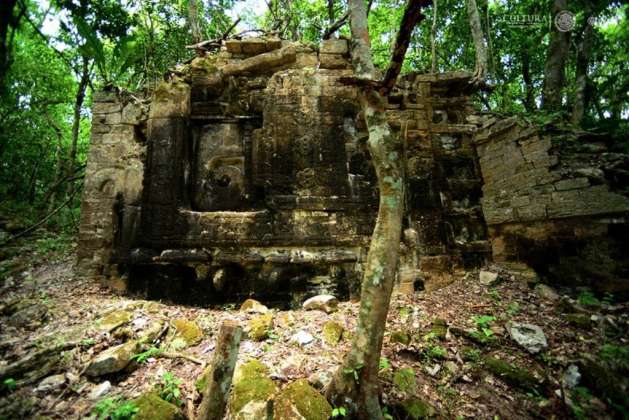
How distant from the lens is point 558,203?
14.3ft

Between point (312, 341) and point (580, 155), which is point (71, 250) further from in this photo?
point (580, 155)

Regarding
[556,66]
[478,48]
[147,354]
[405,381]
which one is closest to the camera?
[405,381]

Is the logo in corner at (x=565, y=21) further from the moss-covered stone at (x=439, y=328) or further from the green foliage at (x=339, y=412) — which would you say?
the green foliage at (x=339, y=412)

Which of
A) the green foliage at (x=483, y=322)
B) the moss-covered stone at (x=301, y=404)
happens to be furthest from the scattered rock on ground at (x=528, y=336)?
the moss-covered stone at (x=301, y=404)

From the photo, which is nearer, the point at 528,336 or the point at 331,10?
the point at 528,336

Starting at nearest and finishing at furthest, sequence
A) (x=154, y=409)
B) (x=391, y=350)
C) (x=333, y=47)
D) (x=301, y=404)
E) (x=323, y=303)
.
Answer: (x=154, y=409)
(x=301, y=404)
(x=391, y=350)
(x=323, y=303)
(x=333, y=47)

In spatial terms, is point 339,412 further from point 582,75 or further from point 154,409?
point 582,75

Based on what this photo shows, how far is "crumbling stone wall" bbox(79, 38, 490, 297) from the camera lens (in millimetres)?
4777

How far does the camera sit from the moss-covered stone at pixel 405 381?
297cm

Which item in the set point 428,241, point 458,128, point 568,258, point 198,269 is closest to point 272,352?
point 198,269

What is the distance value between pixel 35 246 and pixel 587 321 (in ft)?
29.8

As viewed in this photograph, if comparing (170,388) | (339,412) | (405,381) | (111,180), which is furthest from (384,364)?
(111,180)

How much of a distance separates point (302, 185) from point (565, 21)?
26.1 feet

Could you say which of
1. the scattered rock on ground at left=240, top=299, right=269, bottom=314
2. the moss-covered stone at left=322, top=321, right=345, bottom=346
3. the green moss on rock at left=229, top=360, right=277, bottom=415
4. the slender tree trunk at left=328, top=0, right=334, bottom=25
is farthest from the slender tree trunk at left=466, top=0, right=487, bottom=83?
the green moss on rock at left=229, top=360, right=277, bottom=415
